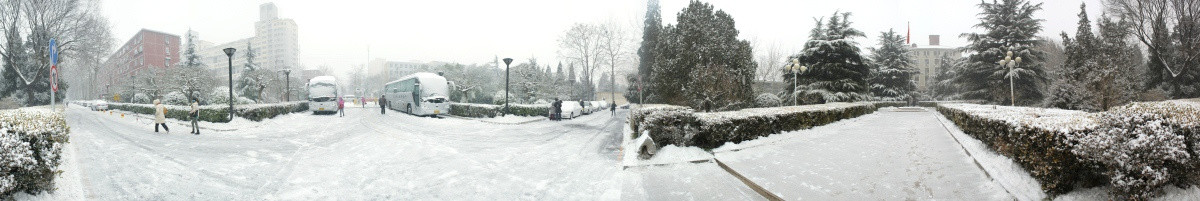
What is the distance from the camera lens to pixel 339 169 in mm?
6680

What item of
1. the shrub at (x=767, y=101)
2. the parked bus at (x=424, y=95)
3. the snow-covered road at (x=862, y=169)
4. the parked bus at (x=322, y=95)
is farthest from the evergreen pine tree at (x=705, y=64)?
the parked bus at (x=322, y=95)

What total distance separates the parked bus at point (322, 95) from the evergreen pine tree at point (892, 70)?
40960 millimetres

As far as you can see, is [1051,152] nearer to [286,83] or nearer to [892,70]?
[892,70]

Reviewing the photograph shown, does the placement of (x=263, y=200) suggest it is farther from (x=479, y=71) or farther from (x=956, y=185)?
(x=479, y=71)

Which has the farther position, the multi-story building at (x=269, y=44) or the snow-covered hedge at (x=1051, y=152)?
the multi-story building at (x=269, y=44)

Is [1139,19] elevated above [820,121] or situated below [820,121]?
above

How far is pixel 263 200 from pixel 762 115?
8767 millimetres

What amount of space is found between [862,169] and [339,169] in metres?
7.05

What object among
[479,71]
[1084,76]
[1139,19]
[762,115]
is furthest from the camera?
[479,71]

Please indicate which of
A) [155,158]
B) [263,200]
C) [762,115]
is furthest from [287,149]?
[762,115]

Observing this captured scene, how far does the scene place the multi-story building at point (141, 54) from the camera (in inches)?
640

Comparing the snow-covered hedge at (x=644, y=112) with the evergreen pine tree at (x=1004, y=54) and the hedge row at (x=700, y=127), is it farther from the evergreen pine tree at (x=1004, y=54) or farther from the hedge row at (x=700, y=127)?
the evergreen pine tree at (x=1004, y=54)

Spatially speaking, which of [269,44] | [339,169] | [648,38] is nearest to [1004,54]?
[648,38]

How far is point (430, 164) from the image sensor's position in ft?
23.5
